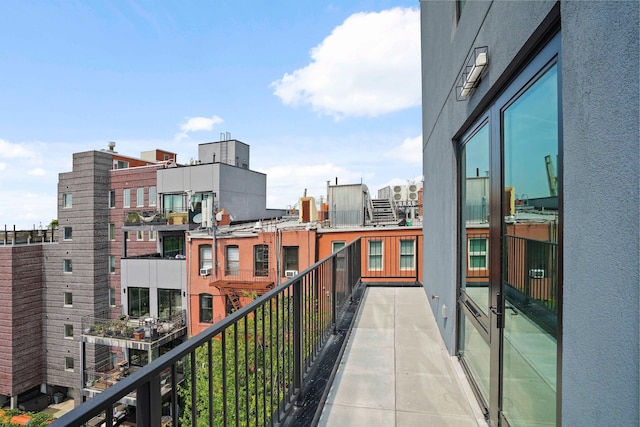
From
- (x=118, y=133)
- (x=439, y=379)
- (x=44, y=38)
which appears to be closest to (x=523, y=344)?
(x=439, y=379)

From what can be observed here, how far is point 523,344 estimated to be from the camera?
1.75m

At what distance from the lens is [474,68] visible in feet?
7.06

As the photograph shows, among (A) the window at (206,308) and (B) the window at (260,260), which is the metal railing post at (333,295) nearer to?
(B) the window at (260,260)

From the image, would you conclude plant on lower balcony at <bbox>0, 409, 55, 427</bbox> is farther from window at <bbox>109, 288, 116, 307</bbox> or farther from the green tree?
the green tree

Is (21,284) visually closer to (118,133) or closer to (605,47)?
(118,133)

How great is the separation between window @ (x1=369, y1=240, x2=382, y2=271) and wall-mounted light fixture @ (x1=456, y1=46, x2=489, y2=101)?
1064cm

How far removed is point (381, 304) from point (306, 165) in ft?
80.8

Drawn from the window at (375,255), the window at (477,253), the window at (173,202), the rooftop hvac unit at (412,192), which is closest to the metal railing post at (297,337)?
the window at (477,253)

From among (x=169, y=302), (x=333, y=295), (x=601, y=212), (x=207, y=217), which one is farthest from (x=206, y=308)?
(x=601, y=212)

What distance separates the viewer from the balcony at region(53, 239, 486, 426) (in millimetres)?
1143

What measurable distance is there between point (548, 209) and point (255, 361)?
163 cm

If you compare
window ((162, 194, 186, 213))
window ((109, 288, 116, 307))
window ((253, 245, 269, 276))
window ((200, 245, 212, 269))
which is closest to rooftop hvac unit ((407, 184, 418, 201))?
window ((253, 245, 269, 276))

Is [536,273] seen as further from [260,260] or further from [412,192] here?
[412,192]

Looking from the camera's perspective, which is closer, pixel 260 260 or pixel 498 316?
pixel 498 316
